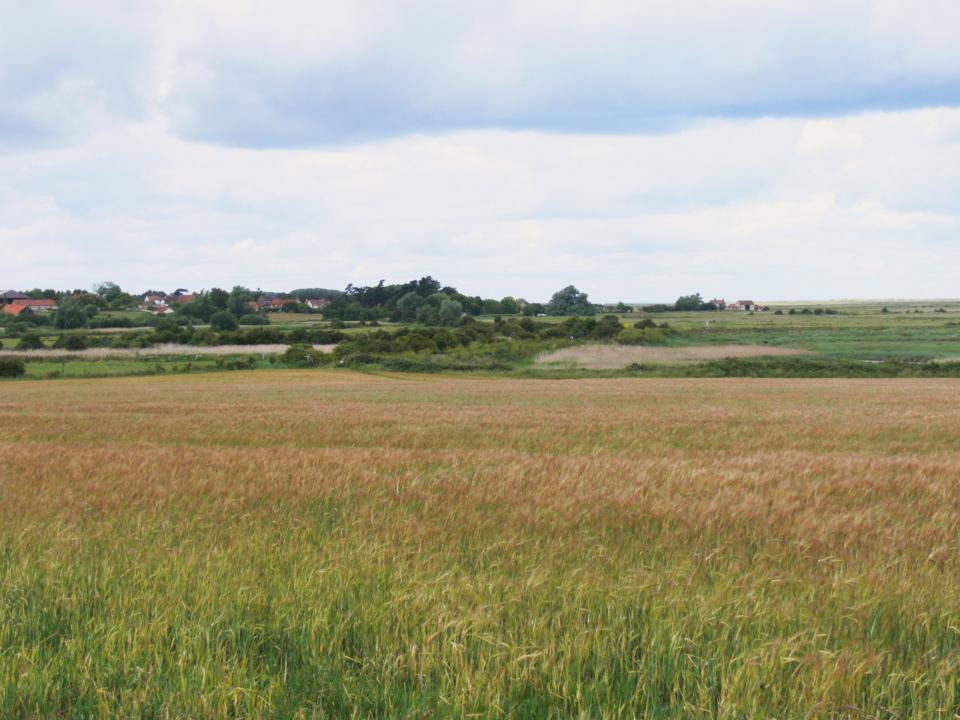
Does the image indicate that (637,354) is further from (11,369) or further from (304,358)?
(11,369)

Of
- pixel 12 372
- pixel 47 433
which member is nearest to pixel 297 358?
pixel 12 372

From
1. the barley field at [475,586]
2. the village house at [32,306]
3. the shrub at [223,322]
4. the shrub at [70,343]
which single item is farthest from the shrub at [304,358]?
the village house at [32,306]

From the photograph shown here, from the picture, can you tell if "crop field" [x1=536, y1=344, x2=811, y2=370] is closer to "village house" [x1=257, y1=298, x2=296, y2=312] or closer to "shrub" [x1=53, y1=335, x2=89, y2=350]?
"shrub" [x1=53, y1=335, x2=89, y2=350]

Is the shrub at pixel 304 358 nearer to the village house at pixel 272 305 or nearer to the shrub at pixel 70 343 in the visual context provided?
the shrub at pixel 70 343

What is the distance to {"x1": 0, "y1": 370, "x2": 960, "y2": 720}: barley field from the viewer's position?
12.0ft

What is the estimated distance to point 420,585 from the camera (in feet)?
16.1

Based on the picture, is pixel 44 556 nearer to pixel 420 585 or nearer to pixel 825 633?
pixel 420 585

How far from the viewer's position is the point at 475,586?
4.89m

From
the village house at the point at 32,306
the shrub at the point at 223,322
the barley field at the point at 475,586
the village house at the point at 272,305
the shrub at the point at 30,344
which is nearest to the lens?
the barley field at the point at 475,586

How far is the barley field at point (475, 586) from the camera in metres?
3.64

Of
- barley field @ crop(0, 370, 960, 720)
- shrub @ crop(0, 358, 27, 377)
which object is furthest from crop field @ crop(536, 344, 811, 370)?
barley field @ crop(0, 370, 960, 720)

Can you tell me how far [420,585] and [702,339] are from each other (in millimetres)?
98299

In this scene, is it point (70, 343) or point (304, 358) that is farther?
point (70, 343)

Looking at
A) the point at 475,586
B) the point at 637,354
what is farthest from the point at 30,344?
the point at 475,586
